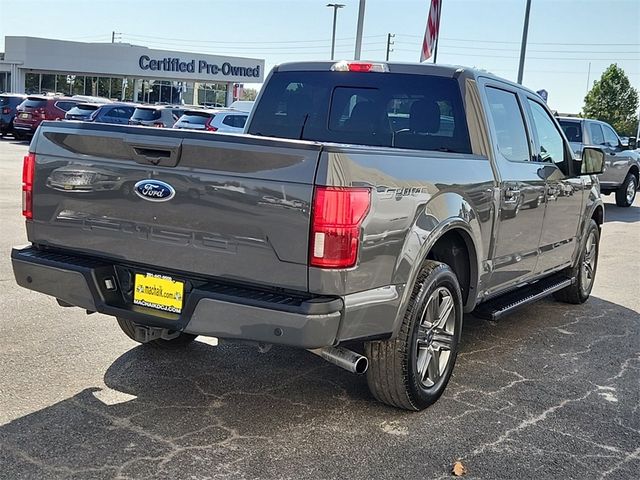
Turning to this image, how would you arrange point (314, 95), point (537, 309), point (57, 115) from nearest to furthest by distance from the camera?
1. point (314, 95)
2. point (537, 309)
3. point (57, 115)

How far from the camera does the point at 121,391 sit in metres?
4.38

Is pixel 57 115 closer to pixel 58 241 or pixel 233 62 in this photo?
pixel 58 241

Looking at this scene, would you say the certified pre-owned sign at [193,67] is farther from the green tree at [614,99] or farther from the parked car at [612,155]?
the parked car at [612,155]

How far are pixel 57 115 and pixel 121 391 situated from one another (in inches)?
955

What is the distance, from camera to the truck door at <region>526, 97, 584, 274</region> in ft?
19.4

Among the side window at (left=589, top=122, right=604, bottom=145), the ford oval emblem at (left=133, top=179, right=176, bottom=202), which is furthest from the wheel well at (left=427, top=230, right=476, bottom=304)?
the side window at (left=589, top=122, right=604, bottom=145)

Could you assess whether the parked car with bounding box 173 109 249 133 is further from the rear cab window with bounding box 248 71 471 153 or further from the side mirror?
the rear cab window with bounding box 248 71 471 153

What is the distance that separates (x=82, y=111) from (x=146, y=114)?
310 cm

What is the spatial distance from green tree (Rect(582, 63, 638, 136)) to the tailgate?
69859 mm

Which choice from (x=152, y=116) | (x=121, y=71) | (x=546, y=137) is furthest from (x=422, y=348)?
(x=121, y=71)

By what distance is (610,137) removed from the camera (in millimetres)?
17156

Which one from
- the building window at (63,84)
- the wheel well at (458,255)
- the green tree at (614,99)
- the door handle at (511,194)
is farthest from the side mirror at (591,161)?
the green tree at (614,99)

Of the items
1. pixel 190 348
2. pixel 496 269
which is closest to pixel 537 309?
pixel 496 269

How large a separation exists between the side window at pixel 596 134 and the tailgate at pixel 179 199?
13.9m
